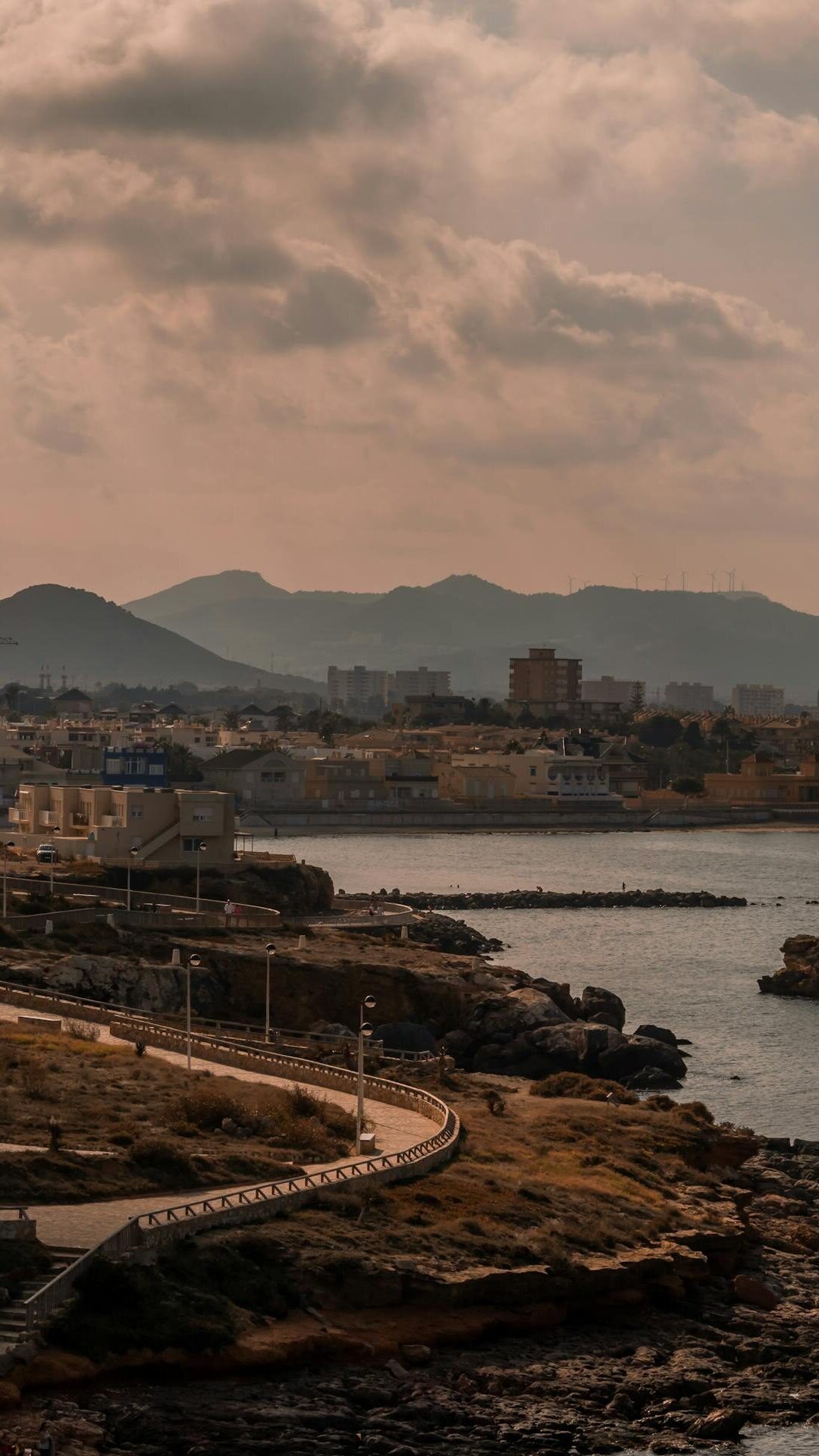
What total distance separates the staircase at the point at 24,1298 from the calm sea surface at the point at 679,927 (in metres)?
8.22

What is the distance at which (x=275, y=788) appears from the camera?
158000 millimetres

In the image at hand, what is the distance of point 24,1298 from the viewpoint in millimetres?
24188

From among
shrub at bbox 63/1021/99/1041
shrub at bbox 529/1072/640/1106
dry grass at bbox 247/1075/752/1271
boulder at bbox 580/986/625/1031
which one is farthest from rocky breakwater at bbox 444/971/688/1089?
shrub at bbox 63/1021/99/1041

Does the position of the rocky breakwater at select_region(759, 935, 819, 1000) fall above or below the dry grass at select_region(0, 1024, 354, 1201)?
below

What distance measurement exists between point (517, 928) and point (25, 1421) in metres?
67.9

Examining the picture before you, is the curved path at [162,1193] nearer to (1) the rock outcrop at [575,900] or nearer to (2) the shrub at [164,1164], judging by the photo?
(2) the shrub at [164,1164]

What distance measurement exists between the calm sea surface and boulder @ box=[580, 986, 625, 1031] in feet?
6.81

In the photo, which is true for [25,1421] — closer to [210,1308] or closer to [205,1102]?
[210,1308]

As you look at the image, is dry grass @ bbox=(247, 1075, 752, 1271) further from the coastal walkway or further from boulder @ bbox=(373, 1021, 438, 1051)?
boulder @ bbox=(373, 1021, 438, 1051)

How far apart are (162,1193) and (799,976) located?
44.5 m

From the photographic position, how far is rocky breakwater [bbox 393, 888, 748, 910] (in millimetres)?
99312

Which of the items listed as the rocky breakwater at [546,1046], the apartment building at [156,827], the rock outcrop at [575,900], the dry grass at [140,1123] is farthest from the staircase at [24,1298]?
the rock outcrop at [575,900]

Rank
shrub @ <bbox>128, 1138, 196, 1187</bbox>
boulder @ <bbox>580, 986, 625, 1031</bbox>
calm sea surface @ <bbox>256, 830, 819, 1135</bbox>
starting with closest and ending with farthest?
shrub @ <bbox>128, 1138, 196, 1187</bbox> → calm sea surface @ <bbox>256, 830, 819, 1135</bbox> → boulder @ <bbox>580, 986, 625, 1031</bbox>

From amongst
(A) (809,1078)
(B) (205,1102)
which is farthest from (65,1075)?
(A) (809,1078)
